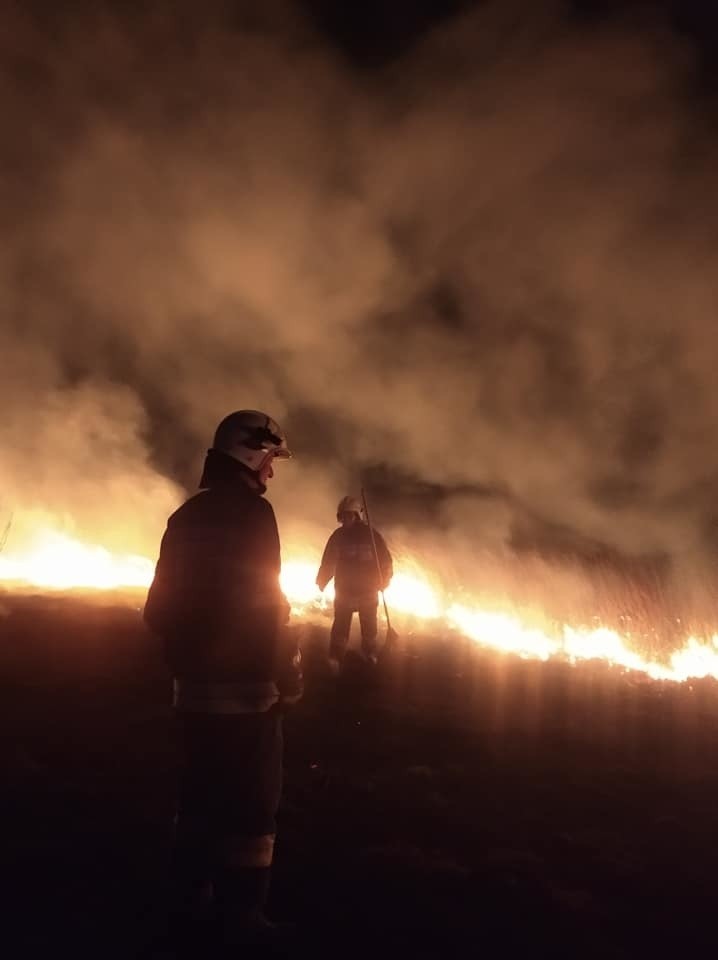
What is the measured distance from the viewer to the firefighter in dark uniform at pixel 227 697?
3418 mm

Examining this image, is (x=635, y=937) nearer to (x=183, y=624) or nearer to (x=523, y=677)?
(x=183, y=624)

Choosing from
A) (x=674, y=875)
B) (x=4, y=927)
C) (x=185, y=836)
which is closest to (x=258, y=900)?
(x=185, y=836)

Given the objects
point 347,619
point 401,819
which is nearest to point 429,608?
point 347,619

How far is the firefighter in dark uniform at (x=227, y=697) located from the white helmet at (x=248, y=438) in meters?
0.49

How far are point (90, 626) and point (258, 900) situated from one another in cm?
1058

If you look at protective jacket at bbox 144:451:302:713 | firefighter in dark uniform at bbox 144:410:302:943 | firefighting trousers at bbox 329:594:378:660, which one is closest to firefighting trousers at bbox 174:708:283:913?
firefighter in dark uniform at bbox 144:410:302:943

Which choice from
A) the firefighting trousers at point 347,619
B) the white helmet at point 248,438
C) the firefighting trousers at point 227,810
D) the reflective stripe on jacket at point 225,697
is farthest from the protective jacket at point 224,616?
the firefighting trousers at point 347,619

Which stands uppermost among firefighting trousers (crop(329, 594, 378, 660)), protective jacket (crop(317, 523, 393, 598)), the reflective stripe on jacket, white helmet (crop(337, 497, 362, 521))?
white helmet (crop(337, 497, 362, 521))

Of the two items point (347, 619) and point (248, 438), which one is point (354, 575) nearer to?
point (347, 619)

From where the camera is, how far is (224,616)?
3.55 m

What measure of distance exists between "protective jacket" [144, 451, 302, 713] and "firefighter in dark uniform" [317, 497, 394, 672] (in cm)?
713

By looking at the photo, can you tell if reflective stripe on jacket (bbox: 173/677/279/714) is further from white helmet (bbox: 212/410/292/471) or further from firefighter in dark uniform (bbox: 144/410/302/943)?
white helmet (bbox: 212/410/292/471)

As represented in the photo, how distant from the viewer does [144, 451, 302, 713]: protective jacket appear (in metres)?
3.52

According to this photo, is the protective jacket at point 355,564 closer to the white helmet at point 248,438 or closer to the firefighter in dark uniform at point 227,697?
the white helmet at point 248,438
